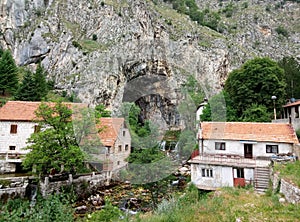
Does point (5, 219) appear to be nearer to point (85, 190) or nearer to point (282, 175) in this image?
point (85, 190)

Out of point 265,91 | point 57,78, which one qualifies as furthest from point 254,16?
point 57,78

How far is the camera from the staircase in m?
12.2

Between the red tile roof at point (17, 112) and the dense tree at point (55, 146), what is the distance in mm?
6208

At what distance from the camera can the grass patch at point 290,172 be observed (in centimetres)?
900

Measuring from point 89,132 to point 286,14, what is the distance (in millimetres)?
81602

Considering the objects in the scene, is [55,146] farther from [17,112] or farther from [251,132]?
[251,132]

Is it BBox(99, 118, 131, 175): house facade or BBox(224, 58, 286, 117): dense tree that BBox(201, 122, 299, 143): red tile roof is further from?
BBox(99, 118, 131, 175): house facade

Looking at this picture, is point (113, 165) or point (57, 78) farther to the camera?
point (57, 78)

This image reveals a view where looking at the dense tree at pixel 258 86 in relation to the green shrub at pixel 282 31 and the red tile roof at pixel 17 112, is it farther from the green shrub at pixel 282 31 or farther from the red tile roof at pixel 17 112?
the green shrub at pixel 282 31

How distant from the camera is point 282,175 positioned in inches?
395

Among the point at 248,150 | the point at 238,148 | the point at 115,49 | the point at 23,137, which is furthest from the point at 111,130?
the point at 115,49

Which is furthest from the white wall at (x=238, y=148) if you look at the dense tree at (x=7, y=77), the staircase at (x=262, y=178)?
the dense tree at (x=7, y=77)

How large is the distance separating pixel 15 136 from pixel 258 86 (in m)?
24.7

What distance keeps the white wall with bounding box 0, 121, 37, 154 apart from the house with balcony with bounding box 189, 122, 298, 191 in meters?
14.6
